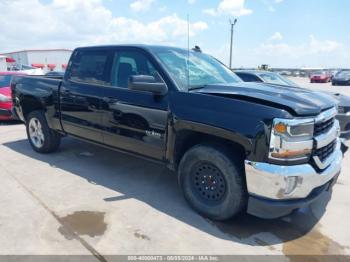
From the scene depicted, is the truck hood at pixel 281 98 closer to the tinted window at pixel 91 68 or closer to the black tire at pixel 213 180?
the black tire at pixel 213 180

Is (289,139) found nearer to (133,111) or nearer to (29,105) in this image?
(133,111)

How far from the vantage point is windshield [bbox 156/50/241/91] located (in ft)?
12.7

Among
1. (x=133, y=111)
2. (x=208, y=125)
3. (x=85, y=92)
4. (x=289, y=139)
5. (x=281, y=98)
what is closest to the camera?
(x=289, y=139)

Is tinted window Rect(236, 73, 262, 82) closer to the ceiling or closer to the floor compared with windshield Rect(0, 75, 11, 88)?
closer to the ceiling

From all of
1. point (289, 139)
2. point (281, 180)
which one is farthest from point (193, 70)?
point (281, 180)

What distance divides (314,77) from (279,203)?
118 feet

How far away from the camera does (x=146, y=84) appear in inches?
142

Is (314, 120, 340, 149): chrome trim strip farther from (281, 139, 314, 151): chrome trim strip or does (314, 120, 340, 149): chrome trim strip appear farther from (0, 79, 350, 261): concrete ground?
(0, 79, 350, 261): concrete ground

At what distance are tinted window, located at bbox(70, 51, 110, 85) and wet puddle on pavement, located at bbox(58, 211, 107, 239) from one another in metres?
1.79

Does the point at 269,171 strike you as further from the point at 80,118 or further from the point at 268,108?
the point at 80,118

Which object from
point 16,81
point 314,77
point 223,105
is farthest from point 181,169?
point 314,77

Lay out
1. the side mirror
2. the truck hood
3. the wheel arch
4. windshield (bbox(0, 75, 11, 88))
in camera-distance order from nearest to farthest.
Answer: the truck hood → the side mirror → the wheel arch → windshield (bbox(0, 75, 11, 88))

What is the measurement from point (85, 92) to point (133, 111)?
108 centimetres

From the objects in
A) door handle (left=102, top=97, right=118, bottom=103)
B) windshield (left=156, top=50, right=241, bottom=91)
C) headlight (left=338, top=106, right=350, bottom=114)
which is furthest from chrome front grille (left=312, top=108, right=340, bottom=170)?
headlight (left=338, top=106, right=350, bottom=114)
